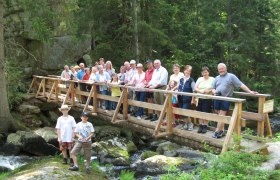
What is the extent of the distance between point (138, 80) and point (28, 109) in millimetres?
8418

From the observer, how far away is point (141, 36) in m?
20.5

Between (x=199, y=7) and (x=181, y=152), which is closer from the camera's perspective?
(x=181, y=152)

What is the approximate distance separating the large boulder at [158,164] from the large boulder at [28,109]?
723 cm

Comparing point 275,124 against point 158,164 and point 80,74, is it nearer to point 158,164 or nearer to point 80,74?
point 158,164

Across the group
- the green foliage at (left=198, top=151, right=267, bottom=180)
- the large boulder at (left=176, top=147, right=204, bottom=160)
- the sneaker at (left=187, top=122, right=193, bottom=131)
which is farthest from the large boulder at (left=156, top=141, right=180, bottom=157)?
the green foliage at (left=198, top=151, right=267, bottom=180)

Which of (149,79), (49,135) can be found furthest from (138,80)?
(49,135)

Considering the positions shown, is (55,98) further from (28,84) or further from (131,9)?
(131,9)

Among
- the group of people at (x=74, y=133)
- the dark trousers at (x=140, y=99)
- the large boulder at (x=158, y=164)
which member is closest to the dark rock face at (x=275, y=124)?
the large boulder at (x=158, y=164)

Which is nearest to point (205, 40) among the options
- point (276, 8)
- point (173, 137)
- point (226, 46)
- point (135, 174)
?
point (226, 46)

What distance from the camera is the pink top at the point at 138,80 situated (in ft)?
36.6

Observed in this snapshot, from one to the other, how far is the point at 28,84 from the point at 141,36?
6939 millimetres

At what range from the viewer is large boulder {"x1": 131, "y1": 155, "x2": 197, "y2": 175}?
39.9 feet

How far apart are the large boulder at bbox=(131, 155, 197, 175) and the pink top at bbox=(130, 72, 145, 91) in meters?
2.87

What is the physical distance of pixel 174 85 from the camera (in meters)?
9.97
